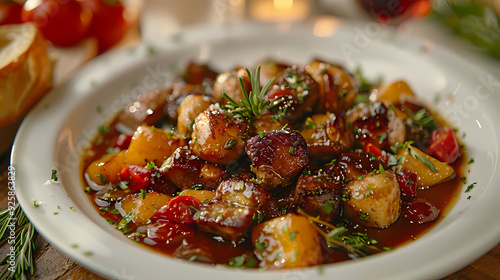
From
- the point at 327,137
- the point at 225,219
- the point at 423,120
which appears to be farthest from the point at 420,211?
the point at 225,219

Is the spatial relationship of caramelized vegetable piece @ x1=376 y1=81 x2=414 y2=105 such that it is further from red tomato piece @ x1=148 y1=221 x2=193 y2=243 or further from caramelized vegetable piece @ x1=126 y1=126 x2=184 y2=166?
red tomato piece @ x1=148 y1=221 x2=193 y2=243

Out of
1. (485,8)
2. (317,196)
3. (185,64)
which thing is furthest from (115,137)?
(485,8)

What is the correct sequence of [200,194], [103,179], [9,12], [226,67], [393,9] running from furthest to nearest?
[9,12] < [226,67] < [393,9] < [103,179] < [200,194]

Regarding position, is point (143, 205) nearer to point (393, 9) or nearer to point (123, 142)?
point (123, 142)

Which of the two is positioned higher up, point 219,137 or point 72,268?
point 219,137

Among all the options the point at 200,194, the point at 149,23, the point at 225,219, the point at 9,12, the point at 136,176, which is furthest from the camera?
the point at 149,23

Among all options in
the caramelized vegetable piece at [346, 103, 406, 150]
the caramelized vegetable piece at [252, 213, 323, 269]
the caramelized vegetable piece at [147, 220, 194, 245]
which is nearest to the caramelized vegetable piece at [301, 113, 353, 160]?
the caramelized vegetable piece at [346, 103, 406, 150]
